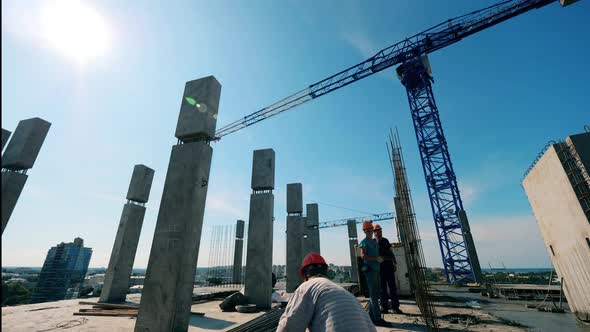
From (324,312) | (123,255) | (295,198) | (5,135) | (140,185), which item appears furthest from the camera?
(295,198)

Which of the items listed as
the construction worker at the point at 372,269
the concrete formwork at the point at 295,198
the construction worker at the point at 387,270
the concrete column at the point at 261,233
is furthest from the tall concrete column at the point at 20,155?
the construction worker at the point at 387,270

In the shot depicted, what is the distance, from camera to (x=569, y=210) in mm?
6227

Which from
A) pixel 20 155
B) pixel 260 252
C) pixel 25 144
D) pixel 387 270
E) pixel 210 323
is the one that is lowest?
pixel 210 323

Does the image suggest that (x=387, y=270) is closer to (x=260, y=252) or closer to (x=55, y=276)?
(x=260, y=252)

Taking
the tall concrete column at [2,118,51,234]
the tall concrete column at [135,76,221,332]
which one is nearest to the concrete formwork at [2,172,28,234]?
the tall concrete column at [2,118,51,234]

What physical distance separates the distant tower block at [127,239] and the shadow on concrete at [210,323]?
5.08 m

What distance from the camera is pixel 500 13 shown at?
20688 mm

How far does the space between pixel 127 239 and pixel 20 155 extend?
4.31 metres

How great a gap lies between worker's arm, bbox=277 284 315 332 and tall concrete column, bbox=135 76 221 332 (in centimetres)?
343

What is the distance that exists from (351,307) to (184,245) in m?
4.01

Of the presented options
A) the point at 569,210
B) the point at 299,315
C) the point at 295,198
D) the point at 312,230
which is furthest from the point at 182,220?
the point at 312,230

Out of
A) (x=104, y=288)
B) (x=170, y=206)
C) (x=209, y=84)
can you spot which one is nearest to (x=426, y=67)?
(x=209, y=84)

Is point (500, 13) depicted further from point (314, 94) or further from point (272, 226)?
point (272, 226)

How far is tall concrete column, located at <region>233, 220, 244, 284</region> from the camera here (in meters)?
20.4
